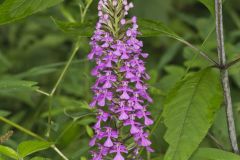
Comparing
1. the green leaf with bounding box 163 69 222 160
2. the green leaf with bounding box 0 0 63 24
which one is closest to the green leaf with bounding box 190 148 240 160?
the green leaf with bounding box 163 69 222 160

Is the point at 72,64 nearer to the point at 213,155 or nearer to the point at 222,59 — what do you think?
the point at 222,59

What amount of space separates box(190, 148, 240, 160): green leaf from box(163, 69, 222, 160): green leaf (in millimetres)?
204

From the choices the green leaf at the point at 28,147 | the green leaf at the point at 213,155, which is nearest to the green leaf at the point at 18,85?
the green leaf at the point at 28,147

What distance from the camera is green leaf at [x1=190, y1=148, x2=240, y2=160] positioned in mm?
2666

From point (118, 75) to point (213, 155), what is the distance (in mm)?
627

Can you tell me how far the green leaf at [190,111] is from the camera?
8.22 feet

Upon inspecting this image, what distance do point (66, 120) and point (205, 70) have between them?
211 cm

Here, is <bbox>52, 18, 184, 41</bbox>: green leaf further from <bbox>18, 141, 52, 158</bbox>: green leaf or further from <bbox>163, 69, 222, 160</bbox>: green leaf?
<bbox>18, 141, 52, 158</bbox>: green leaf

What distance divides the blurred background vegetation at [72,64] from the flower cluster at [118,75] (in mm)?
773

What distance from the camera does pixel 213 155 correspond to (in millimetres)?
2709

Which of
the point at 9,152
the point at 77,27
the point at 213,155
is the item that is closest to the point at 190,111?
the point at 213,155

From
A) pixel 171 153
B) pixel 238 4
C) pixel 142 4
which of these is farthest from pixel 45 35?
pixel 171 153

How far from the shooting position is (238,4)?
836 centimetres

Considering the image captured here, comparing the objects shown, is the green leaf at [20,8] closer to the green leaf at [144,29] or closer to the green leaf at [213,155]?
the green leaf at [144,29]
